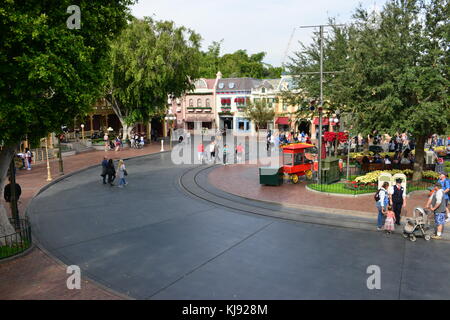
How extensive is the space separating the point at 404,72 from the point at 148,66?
2415 cm

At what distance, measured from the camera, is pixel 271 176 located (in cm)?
1923

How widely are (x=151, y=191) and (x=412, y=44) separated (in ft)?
44.9

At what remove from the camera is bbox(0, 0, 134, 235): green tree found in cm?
932

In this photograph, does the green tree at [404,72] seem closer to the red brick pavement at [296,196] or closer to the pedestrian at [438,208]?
the red brick pavement at [296,196]

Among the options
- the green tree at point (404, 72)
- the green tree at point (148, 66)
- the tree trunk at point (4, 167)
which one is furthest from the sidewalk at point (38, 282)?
the green tree at point (148, 66)

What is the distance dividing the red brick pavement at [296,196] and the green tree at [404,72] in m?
3.18

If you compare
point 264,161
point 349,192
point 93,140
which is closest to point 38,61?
point 349,192

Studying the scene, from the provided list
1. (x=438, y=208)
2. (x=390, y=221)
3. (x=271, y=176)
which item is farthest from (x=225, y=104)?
(x=438, y=208)

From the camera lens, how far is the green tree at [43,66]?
9320mm

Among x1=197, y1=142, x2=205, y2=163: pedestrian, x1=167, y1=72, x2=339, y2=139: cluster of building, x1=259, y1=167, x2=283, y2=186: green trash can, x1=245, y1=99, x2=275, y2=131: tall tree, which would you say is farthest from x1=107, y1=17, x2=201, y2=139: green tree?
x1=259, y1=167, x2=283, y2=186: green trash can
